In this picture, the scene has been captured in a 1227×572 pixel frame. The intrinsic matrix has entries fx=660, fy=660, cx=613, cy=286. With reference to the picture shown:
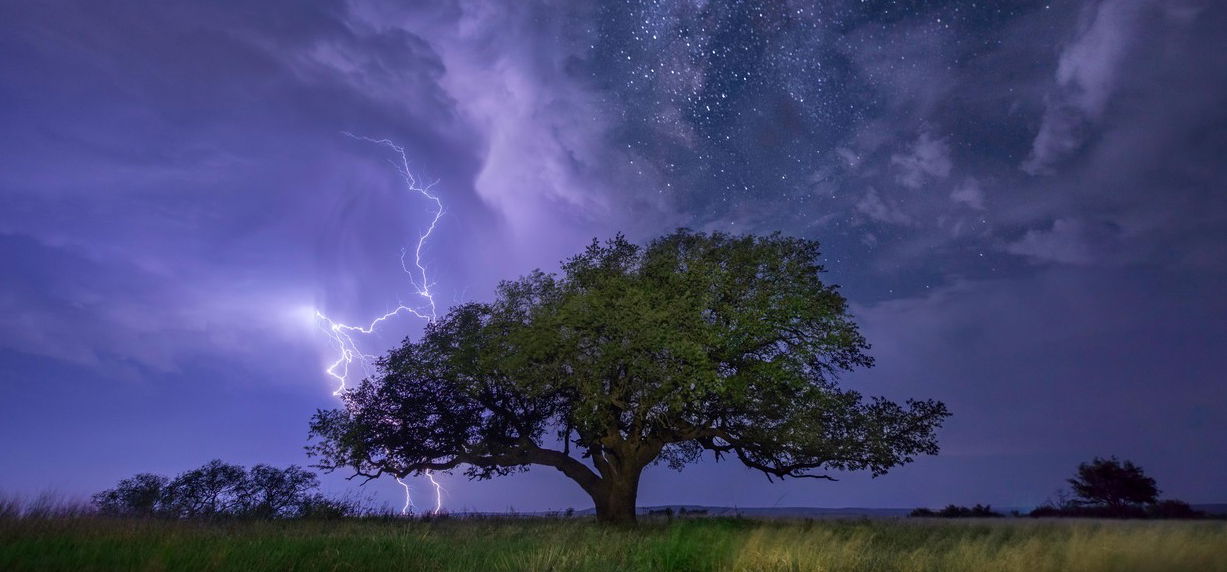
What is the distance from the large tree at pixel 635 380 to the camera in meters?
21.1

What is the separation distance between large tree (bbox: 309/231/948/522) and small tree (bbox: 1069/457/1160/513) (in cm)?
2009

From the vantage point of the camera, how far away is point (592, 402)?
A: 21.1 m

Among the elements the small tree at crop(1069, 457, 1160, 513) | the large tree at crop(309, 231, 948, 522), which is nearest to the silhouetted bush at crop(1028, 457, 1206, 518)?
the small tree at crop(1069, 457, 1160, 513)

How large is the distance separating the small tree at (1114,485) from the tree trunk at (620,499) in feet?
87.5

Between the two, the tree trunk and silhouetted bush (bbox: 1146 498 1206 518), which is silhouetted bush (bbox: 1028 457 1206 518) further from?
the tree trunk

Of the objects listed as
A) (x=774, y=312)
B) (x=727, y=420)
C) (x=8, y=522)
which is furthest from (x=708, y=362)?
(x=8, y=522)

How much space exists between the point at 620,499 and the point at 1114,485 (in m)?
29.3

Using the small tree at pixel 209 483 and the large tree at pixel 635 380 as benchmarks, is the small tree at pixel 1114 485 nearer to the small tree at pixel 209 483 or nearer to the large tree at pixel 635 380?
the large tree at pixel 635 380

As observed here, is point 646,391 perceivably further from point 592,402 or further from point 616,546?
point 616,546

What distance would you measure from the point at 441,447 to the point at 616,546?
14732 millimetres

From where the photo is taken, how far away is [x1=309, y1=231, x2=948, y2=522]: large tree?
2106 centimetres

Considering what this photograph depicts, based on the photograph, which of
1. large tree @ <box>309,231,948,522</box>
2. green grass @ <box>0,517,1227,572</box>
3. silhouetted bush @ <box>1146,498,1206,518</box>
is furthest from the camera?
silhouetted bush @ <box>1146,498,1206,518</box>

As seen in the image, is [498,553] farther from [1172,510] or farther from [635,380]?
[1172,510]

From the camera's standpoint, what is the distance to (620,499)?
23969 mm
